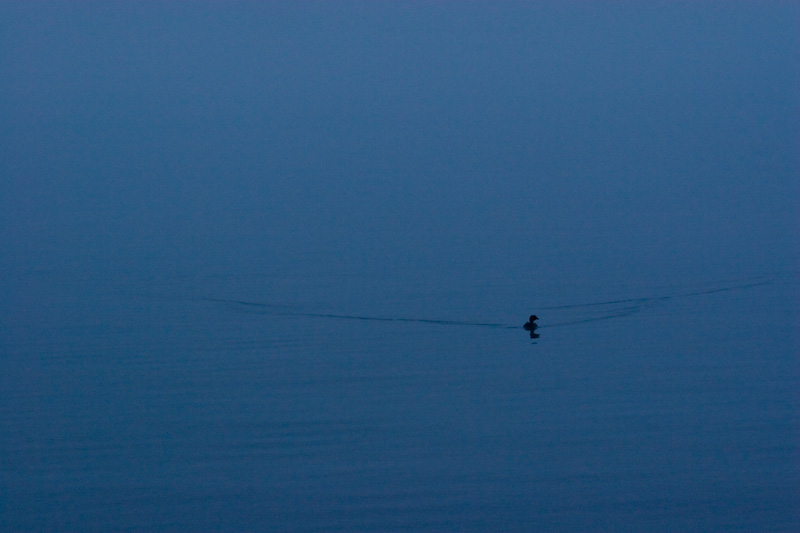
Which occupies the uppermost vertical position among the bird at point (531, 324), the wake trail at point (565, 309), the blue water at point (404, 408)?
the wake trail at point (565, 309)

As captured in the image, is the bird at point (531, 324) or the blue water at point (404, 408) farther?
the bird at point (531, 324)


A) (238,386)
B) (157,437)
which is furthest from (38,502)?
(238,386)

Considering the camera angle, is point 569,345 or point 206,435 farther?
point 569,345

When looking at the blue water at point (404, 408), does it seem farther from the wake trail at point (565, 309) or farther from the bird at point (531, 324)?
the bird at point (531, 324)

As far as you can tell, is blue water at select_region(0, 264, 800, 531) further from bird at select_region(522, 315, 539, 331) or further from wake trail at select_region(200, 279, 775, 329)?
bird at select_region(522, 315, 539, 331)

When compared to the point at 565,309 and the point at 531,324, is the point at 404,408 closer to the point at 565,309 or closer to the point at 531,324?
the point at 531,324

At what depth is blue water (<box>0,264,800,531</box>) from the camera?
43.0ft

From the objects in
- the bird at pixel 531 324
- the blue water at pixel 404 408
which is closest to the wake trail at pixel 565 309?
the blue water at pixel 404 408

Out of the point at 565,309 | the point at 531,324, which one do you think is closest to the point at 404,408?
the point at 531,324

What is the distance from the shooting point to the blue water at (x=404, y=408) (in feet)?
43.0

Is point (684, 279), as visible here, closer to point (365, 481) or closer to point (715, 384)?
point (715, 384)

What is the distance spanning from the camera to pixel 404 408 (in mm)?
17000

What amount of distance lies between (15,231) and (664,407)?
28.8 metres

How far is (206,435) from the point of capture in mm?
15750
